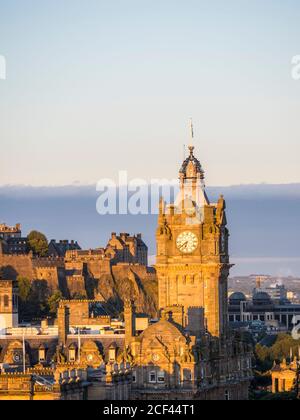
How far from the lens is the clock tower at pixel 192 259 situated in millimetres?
119938

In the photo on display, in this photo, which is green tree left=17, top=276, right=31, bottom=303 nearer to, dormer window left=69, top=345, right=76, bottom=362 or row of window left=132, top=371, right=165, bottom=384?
dormer window left=69, top=345, right=76, bottom=362

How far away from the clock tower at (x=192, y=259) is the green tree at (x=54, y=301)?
47.0m

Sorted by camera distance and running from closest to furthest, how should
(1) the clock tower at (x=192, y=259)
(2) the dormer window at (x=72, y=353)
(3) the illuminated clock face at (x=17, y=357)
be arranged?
(3) the illuminated clock face at (x=17, y=357), (2) the dormer window at (x=72, y=353), (1) the clock tower at (x=192, y=259)

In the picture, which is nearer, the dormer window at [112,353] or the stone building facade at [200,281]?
the dormer window at [112,353]

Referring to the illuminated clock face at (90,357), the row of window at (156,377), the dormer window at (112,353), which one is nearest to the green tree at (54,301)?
the dormer window at (112,353)

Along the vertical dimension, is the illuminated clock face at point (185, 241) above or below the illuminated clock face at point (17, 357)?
above

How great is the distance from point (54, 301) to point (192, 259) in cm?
5524

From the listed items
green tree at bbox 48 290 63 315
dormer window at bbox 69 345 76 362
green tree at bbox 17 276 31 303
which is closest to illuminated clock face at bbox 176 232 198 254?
dormer window at bbox 69 345 76 362

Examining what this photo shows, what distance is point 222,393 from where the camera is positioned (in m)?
114

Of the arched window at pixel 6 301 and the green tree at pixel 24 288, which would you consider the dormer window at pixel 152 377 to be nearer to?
the arched window at pixel 6 301

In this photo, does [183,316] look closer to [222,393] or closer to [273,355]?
[222,393]
